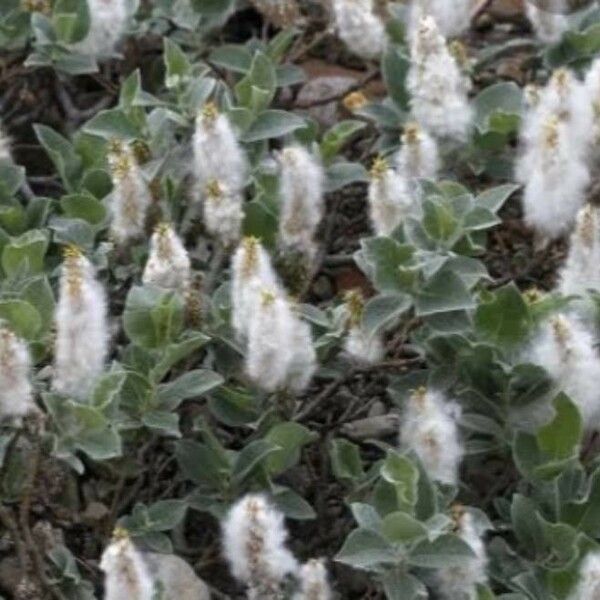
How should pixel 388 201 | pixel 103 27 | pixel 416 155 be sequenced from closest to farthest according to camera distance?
pixel 388 201
pixel 416 155
pixel 103 27

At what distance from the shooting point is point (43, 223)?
8.75 ft

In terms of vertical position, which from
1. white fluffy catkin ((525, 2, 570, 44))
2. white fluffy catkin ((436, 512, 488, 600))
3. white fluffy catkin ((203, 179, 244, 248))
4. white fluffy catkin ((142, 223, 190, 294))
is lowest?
white fluffy catkin ((436, 512, 488, 600))

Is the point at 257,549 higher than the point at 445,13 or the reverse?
the reverse

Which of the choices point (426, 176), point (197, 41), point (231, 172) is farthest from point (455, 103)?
point (197, 41)

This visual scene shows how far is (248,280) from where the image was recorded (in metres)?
2.27

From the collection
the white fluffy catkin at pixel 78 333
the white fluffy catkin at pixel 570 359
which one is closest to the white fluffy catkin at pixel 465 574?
the white fluffy catkin at pixel 570 359

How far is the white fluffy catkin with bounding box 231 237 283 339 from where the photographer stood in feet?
7.43

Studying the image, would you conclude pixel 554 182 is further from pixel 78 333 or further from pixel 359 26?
pixel 78 333

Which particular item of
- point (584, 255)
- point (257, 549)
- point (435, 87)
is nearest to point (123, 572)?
point (257, 549)

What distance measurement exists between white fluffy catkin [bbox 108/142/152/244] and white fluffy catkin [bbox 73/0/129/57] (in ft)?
1.41

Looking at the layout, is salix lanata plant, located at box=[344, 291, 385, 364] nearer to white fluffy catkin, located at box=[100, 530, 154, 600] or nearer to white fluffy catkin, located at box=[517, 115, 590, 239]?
white fluffy catkin, located at box=[517, 115, 590, 239]

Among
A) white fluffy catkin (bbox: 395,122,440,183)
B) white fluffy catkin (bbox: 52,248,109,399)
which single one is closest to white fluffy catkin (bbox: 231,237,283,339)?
white fluffy catkin (bbox: 52,248,109,399)

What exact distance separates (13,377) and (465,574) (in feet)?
1.95

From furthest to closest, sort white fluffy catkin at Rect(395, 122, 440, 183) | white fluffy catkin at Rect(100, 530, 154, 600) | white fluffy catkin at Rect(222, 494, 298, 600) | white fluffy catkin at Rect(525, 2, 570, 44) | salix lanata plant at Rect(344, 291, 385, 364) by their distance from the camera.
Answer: white fluffy catkin at Rect(525, 2, 570, 44), white fluffy catkin at Rect(395, 122, 440, 183), salix lanata plant at Rect(344, 291, 385, 364), white fluffy catkin at Rect(222, 494, 298, 600), white fluffy catkin at Rect(100, 530, 154, 600)
